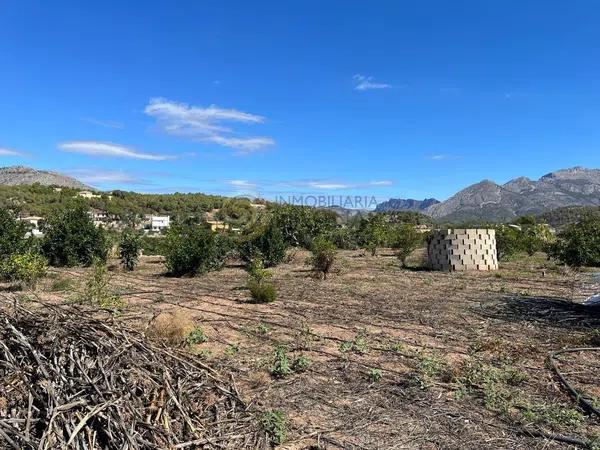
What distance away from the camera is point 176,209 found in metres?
76.7

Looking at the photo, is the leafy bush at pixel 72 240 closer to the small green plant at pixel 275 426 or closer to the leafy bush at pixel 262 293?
the leafy bush at pixel 262 293

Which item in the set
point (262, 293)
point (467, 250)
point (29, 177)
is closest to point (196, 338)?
point (262, 293)

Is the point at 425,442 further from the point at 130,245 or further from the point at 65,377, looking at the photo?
the point at 130,245

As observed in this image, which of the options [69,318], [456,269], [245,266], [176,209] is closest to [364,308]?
[69,318]

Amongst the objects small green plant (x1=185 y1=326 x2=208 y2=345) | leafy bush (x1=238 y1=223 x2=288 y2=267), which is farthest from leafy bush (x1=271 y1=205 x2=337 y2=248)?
small green plant (x1=185 y1=326 x2=208 y2=345)

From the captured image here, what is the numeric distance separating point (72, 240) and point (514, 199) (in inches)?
4260

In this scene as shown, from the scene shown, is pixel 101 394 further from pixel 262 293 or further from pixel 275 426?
pixel 262 293

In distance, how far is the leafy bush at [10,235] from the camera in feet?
41.0

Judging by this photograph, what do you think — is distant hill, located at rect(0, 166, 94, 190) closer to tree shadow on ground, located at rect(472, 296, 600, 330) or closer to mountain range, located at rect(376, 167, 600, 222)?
mountain range, located at rect(376, 167, 600, 222)

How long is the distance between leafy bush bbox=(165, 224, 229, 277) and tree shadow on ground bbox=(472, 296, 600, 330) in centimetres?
792

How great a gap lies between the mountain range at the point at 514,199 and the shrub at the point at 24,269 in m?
80.3

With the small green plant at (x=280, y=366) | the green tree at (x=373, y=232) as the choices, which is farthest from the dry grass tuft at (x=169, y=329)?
the green tree at (x=373, y=232)

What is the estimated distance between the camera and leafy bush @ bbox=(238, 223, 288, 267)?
1616cm

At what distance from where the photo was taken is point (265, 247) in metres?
16.3
